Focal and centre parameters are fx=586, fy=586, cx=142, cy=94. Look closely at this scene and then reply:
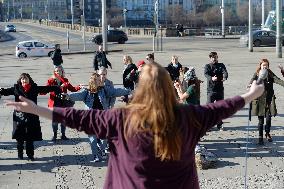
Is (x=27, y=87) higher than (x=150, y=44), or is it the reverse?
(x=150, y=44)

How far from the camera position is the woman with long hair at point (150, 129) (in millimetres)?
3104

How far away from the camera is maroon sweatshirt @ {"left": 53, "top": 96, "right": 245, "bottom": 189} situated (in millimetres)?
3148

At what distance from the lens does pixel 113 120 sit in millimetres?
3197

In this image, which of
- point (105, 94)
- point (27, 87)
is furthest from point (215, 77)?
point (27, 87)

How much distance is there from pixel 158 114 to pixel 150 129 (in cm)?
9

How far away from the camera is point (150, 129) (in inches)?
123

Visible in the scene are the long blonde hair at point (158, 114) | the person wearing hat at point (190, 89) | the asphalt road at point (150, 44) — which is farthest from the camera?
the asphalt road at point (150, 44)

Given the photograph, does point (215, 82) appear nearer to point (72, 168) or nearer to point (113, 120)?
point (72, 168)

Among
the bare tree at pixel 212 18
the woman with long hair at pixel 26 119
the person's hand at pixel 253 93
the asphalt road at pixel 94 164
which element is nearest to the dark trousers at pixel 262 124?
the asphalt road at pixel 94 164

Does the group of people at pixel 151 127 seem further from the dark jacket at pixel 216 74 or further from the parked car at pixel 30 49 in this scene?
the parked car at pixel 30 49

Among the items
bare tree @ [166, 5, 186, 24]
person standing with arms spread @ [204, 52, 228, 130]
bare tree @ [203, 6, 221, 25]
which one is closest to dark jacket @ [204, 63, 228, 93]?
person standing with arms spread @ [204, 52, 228, 130]

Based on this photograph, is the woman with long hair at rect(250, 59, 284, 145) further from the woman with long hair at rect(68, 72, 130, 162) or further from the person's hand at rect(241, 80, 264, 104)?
the person's hand at rect(241, 80, 264, 104)

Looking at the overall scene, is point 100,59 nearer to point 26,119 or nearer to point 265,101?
point 265,101

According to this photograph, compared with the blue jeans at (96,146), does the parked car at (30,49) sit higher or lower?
higher
